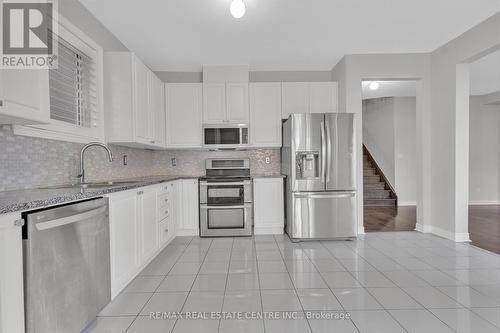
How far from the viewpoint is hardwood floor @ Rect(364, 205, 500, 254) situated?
3644 mm

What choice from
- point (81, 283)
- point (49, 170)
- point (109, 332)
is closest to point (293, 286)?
point (109, 332)

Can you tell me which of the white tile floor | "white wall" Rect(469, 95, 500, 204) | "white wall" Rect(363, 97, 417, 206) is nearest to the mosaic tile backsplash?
the white tile floor

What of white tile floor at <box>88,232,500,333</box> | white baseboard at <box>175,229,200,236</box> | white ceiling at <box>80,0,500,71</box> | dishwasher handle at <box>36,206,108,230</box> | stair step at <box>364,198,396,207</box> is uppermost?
white ceiling at <box>80,0,500,71</box>

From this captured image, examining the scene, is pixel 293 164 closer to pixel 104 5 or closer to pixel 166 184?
pixel 166 184

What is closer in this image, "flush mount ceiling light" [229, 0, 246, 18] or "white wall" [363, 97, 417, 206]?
"flush mount ceiling light" [229, 0, 246, 18]

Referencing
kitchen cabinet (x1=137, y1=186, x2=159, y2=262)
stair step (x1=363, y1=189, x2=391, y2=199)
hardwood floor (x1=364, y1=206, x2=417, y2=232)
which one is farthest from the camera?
stair step (x1=363, y1=189, x2=391, y2=199)

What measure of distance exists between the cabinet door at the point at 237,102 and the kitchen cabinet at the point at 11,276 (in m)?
3.33

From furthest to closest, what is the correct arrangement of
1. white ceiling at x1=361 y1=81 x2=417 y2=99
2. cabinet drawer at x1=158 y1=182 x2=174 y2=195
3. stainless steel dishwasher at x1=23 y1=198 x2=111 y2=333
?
white ceiling at x1=361 y1=81 x2=417 y2=99, cabinet drawer at x1=158 y1=182 x2=174 y2=195, stainless steel dishwasher at x1=23 y1=198 x2=111 y2=333

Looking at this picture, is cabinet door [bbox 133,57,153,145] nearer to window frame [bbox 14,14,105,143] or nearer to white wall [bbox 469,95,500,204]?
window frame [bbox 14,14,105,143]

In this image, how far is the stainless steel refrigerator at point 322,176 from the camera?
364 cm

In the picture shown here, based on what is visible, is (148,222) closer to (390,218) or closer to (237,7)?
(237,7)

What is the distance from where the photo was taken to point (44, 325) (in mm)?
1302

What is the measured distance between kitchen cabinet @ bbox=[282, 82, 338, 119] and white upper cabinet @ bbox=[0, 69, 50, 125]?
3.22m

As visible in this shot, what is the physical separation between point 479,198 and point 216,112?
6.93 m
